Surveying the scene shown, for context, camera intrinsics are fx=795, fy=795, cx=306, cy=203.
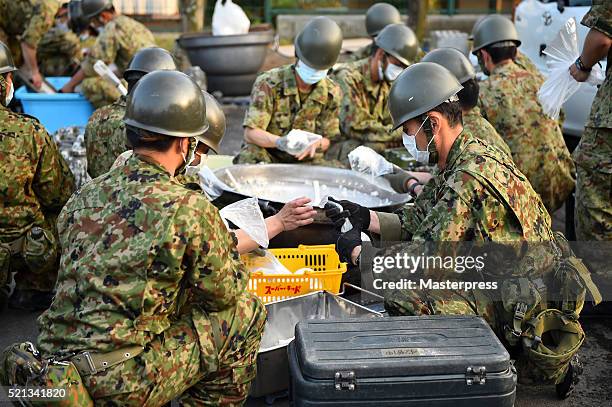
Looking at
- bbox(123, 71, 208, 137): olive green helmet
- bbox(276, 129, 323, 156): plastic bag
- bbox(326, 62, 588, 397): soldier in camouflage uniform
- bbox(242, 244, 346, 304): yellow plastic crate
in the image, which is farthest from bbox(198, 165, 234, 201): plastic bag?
bbox(123, 71, 208, 137): olive green helmet

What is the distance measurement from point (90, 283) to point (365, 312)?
159cm

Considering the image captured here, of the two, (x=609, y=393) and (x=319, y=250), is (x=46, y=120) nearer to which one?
(x=319, y=250)

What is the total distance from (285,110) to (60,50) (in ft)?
16.7

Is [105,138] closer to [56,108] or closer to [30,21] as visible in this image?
[56,108]

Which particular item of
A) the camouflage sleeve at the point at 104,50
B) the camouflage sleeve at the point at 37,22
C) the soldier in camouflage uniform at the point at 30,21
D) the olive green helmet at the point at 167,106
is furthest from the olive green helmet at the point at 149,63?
the camouflage sleeve at the point at 37,22

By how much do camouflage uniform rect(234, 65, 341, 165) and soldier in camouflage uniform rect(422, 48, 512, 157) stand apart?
1363 millimetres

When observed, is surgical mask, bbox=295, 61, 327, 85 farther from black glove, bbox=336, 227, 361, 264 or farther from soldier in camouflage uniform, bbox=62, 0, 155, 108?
soldier in camouflage uniform, bbox=62, 0, 155, 108

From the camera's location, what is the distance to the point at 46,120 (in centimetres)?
815

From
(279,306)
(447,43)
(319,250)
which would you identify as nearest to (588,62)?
(319,250)

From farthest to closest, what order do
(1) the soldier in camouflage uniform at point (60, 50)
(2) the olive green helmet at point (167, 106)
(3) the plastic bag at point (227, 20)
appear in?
(3) the plastic bag at point (227, 20) < (1) the soldier in camouflage uniform at point (60, 50) < (2) the olive green helmet at point (167, 106)

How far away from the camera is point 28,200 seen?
15.8 ft

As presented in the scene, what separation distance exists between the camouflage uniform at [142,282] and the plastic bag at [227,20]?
294 inches

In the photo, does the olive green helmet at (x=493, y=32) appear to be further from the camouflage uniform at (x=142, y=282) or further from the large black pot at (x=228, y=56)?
the large black pot at (x=228, y=56)

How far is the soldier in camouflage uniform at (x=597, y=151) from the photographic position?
16.1 ft
